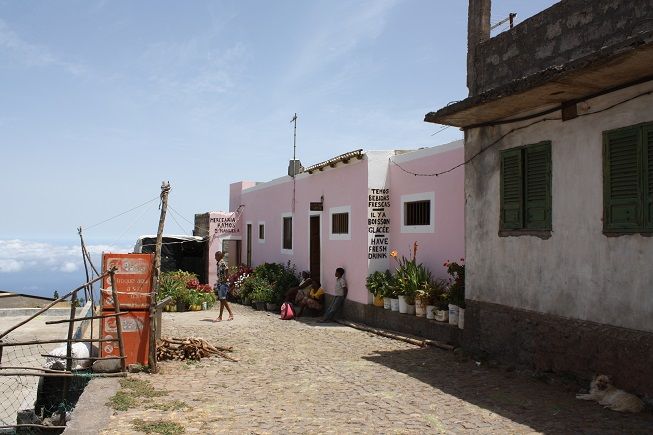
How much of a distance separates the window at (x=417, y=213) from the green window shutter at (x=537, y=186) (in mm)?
4048

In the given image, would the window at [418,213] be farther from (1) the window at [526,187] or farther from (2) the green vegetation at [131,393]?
(2) the green vegetation at [131,393]

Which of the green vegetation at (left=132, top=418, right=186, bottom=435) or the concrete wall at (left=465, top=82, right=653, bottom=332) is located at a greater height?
the concrete wall at (left=465, top=82, right=653, bottom=332)

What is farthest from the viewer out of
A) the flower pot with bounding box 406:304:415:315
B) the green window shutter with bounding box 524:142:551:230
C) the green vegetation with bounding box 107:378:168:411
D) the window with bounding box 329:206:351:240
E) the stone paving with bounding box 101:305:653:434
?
the window with bounding box 329:206:351:240

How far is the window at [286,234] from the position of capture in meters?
19.1

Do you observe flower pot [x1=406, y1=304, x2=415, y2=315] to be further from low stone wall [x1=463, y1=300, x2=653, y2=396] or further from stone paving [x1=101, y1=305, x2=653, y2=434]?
low stone wall [x1=463, y1=300, x2=653, y2=396]

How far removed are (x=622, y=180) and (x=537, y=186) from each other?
1448mm

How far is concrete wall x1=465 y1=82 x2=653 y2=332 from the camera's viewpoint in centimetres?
659

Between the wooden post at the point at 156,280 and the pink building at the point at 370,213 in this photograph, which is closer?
the wooden post at the point at 156,280

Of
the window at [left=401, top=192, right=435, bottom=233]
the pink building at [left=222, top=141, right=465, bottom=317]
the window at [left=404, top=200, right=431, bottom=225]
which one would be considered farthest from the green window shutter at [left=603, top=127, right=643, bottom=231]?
the window at [left=404, top=200, right=431, bottom=225]

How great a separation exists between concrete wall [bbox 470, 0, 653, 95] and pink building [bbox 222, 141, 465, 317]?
2.38 meters

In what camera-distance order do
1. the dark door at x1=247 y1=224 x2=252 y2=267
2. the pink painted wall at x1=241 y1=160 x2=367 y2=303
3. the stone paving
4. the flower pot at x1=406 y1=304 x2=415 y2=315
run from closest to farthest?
the stone paving
the flower pot at x1=406 y1=304 x2=415 y2=315
the pink painted wall at x1=241 y1=160 x2=367 y2=303
the dark door at x1=247 y1=224 x2=252 y2=267

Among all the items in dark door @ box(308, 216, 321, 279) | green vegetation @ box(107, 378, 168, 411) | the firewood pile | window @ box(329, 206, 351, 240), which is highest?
window @ box(329, 206, 351, 240)

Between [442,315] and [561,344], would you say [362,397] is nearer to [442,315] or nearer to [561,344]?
[561,344]

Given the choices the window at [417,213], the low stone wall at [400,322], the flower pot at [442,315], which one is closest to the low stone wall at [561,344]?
the low stone wall at [400,322]
